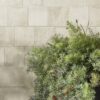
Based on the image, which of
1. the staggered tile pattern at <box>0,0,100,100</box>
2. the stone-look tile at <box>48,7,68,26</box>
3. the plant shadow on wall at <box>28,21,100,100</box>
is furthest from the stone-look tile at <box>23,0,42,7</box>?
the plant shadow on wall at <box>28,21,100,100</box>

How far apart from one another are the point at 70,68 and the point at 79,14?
79 cm

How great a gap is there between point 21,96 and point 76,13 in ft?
3.06

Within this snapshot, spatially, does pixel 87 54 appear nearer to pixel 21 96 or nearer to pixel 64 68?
pixel 64 68

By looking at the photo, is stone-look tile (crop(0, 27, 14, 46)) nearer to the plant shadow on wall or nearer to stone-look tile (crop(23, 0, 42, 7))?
stone-look tile (crop(23, 0, 42, 7))

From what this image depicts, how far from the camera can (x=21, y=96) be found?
3260 mm

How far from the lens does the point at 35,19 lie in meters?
3.16

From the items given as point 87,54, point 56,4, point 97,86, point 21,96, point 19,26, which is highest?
point 56,4

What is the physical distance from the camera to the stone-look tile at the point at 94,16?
10.4 ft

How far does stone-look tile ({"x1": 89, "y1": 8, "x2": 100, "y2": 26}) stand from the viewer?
10.4ft

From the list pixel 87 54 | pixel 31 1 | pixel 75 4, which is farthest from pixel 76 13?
pixel 87 54

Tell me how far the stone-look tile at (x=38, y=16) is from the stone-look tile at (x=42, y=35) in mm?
55

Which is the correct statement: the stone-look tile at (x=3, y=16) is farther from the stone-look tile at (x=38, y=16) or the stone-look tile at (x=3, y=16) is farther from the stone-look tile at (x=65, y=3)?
the stone-look tile at (x=65, y=3)

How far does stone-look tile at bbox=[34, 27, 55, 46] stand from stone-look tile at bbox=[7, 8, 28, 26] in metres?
0.15

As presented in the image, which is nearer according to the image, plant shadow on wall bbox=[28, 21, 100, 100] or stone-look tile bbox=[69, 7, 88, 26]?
plant shadow on wall bbox=[28, 21, 100, 100]
